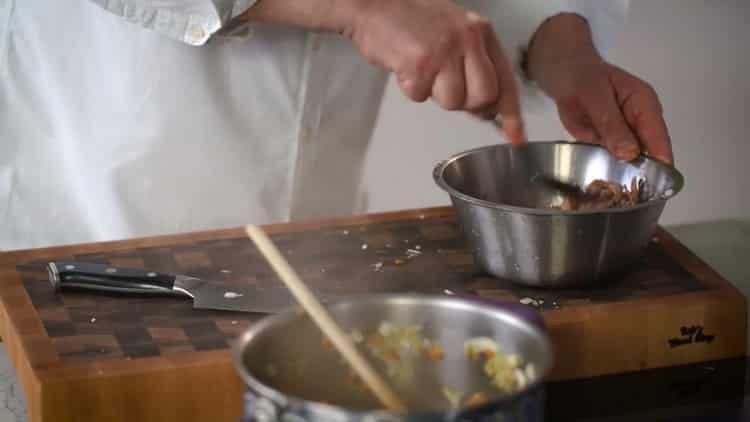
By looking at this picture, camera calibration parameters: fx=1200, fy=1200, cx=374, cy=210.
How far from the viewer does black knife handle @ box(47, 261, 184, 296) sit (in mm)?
987

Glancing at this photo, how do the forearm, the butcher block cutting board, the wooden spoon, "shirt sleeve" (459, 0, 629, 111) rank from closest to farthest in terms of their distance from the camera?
the wooden spoon
the butcher block cutting board
the forearm
"shirt sleeve" (459, 0, 629, 111)

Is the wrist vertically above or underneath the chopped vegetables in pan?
above

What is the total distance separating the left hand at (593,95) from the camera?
45.2 inches

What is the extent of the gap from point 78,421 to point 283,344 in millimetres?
260

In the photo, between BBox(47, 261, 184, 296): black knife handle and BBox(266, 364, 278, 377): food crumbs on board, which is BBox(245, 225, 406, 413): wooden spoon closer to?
BBox(266, 364, 278, 377): food crumbs on board

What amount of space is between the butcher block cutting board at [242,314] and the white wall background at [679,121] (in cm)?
89

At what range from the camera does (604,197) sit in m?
1.09

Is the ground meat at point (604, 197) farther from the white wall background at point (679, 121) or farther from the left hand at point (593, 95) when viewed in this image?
the white wall background at point (679, 121)

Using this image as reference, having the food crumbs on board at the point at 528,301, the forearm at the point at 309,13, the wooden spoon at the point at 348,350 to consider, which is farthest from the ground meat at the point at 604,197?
the wooden spoon at the point at 348,350

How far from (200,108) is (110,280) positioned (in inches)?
13.7

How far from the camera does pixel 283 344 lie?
2.14 ft

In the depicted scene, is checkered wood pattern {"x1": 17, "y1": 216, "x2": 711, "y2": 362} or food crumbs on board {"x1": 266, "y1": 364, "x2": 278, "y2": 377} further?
checkered wood pattern {"x1": 17, "y1": 216, "x2": 711, "y2": 362}

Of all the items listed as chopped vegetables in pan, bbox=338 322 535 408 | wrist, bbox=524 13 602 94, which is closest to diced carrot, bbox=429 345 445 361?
chopped vegetables in pan, bbox=338 322 535 408

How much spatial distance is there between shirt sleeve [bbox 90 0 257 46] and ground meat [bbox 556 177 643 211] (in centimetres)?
35
